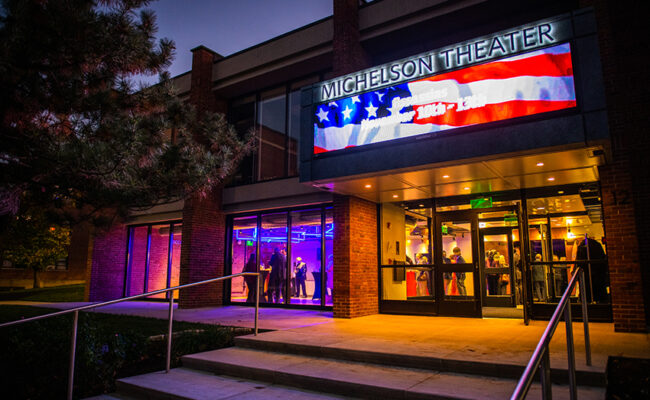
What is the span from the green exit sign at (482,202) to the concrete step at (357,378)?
5543mm

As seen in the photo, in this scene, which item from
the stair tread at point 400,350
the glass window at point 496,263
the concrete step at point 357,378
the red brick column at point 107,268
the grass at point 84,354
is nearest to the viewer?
the concrete step at point 357,378

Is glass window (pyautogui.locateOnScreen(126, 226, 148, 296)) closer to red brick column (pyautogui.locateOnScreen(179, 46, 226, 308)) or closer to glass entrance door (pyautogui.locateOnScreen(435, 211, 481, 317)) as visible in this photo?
red brick column (pyautogui.locateOnScreen(179, 46, 226, 308))

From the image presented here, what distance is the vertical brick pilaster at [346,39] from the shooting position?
10.3m

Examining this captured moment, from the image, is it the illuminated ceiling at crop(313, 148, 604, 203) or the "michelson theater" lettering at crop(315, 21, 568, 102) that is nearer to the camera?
the "michelson theater" lettering at crop(315, 21, 568, 102)

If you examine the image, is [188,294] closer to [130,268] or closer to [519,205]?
[130,268]

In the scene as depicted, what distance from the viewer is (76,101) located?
6566mm

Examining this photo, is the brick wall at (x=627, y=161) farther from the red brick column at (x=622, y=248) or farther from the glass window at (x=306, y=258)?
the glass window at (x=306, y=258)

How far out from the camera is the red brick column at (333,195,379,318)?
9.73 m

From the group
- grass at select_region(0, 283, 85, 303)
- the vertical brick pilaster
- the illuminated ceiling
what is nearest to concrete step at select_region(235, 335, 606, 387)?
the illuminated ceiling

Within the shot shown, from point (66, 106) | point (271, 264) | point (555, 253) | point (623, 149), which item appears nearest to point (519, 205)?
point (555, 253)

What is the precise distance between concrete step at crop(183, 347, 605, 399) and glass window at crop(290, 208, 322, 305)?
17.5 feet

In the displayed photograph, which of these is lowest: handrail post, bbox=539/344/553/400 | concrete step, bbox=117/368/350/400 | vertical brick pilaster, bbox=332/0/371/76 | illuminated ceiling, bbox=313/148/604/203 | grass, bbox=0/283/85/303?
concrete step, bbox=117/368/350/400

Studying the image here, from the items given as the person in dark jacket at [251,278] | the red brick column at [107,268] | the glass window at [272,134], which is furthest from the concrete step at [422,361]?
the red brick column at [107,268]

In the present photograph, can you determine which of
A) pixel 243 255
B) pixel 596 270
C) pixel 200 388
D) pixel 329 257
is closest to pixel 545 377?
pixel 200 388
